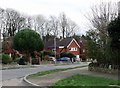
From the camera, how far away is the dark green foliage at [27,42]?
5416cm

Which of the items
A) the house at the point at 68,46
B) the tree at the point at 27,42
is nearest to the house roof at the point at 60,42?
the house at the point at 68,46

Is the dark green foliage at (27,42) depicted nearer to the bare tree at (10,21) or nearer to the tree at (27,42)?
the tree at (27,42)

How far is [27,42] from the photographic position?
178 ft

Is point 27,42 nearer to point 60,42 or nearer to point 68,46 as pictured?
point 68,46

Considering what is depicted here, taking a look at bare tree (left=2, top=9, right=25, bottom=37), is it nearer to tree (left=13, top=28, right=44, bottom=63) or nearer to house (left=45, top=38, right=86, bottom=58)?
house (left=45, top=38, right=86, bottom=58)

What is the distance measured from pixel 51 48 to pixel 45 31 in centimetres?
560

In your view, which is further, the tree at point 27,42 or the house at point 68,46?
the house at point 68,46

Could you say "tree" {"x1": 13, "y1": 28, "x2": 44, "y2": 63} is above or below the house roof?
below

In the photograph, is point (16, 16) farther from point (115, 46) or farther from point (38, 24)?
point (115, 46)

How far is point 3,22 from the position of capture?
82438mm

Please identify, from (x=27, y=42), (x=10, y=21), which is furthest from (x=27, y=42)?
(x=10, y=21)

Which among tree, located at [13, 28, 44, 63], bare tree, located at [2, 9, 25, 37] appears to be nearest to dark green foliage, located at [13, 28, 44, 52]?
tree, located at [13, 28, 44, 63]

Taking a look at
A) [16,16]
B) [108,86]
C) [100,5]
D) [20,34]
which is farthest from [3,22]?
[108,86]

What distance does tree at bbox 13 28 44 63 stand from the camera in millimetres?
54156
